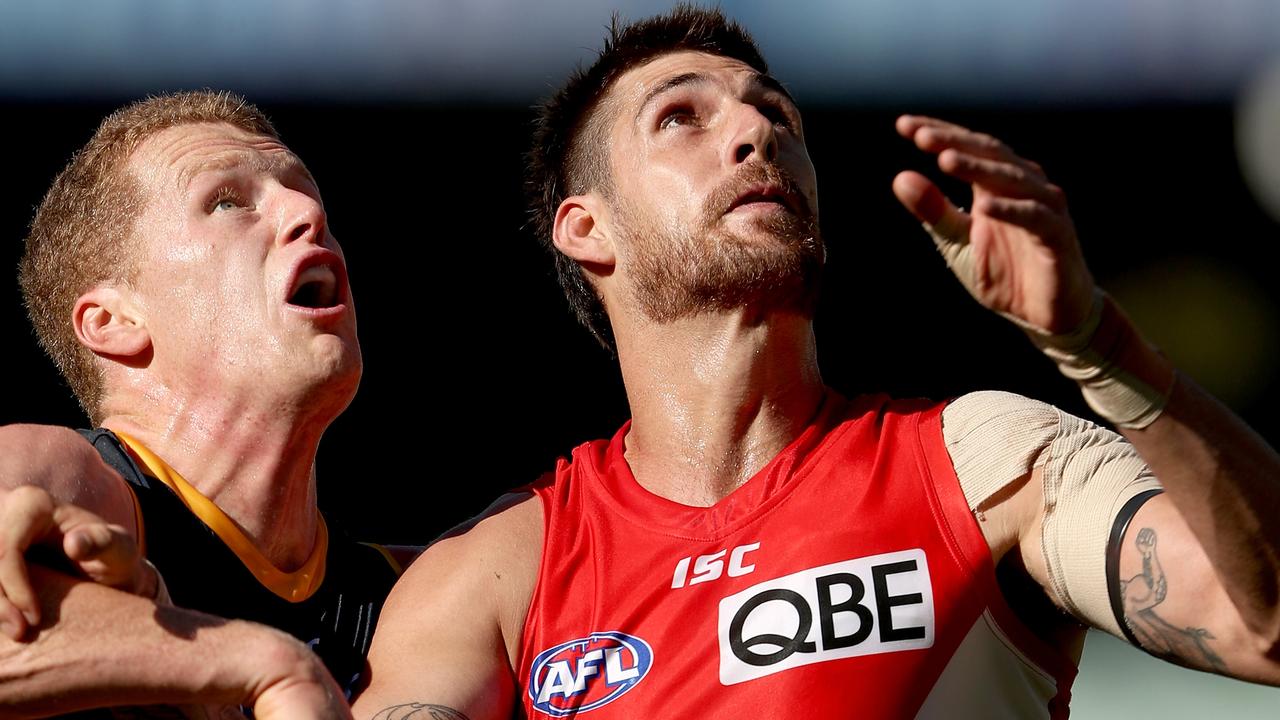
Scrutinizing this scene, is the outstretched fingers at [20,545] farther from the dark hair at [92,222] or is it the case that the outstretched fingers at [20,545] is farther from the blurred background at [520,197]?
the blurred background at [520,197]

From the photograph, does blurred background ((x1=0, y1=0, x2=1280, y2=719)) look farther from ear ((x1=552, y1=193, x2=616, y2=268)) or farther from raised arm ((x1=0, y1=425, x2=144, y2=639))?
raised arm ((x1=0, y1=425, x2=144, y2=639))

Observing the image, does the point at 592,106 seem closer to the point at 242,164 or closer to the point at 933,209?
the point at 242,164

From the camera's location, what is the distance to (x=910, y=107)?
17.2 feet

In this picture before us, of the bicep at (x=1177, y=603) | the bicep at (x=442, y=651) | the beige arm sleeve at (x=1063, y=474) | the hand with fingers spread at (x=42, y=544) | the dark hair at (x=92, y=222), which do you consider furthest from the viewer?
the dark hair at (x=92, y=222)

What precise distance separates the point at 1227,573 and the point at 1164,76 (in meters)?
3.67

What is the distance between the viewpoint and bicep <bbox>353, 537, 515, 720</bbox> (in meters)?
2.67

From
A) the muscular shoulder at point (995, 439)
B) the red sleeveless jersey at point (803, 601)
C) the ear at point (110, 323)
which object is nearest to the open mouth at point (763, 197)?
the red sleeveless jersey at point (803, 601)

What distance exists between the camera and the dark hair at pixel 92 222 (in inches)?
128

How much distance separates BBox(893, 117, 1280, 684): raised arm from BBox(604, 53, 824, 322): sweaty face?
0.94 m

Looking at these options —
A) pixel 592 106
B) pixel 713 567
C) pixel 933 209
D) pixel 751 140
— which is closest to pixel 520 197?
pixel 592 106

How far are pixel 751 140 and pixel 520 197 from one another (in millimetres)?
2317

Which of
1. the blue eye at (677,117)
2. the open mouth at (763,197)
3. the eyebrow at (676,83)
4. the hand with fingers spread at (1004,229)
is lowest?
the open mouth at (763,197)

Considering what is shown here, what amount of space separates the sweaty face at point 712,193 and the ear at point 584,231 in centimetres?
7

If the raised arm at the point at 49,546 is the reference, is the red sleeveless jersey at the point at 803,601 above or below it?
below
